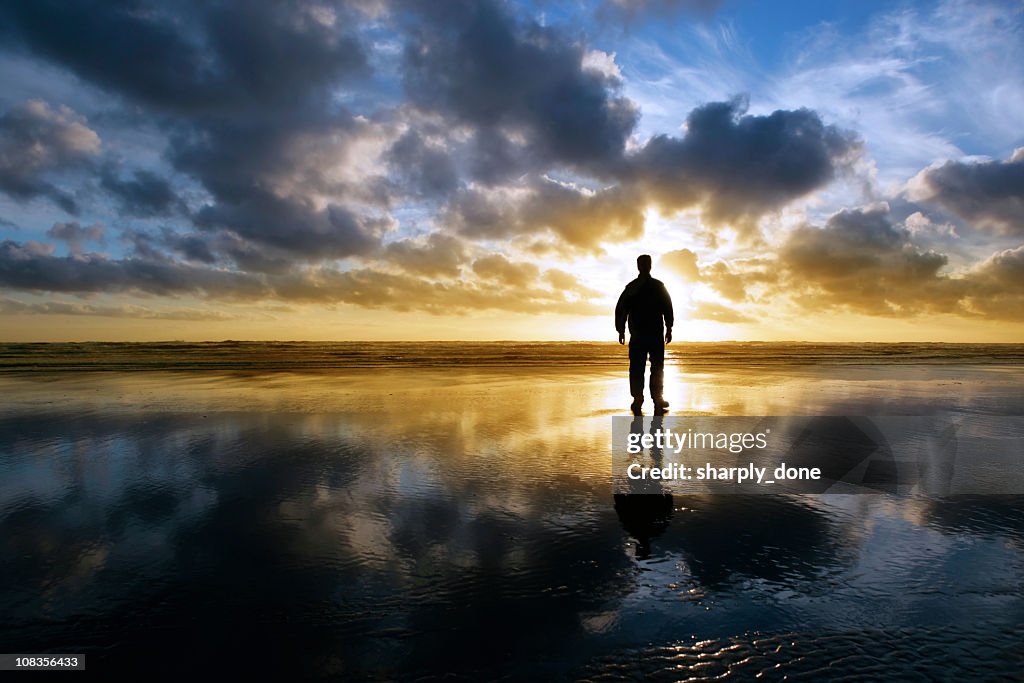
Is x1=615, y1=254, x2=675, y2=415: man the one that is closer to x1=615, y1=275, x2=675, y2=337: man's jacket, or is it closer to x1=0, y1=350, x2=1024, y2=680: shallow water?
x1=615, y1=275, x2=675, y2=337: man's jacket

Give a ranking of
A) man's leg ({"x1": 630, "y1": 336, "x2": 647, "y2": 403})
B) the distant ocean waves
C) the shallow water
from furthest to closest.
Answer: the distant ocean waves < man's leg ({"x1": 630, "y1": 336, "x2": 647, "y2": 403}) < the shallow water

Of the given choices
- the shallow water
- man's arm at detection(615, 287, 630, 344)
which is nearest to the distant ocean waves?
man's arm at detection(615, 287, 630, 344)

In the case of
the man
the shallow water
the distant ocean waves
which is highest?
the man

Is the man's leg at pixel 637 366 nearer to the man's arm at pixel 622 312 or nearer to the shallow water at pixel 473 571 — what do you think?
the man's arm at pixel 622 312

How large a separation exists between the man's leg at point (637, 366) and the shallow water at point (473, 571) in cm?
273

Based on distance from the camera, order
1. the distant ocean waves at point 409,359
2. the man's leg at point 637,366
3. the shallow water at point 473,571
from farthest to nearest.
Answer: the distant ocean waves at point 409,359
the man's leg at point 637,366
the shallow water at point 473,571

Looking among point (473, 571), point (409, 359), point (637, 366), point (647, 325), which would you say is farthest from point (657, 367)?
point (409, 359)

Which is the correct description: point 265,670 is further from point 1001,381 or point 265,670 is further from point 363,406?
point 1001,381

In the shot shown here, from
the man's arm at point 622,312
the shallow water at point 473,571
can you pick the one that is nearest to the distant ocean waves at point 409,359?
the man's arm at point 622,312

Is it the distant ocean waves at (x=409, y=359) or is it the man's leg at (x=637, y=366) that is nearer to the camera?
the man's leg at (x=637, y=366)

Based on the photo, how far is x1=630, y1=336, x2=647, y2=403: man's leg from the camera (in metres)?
9.20

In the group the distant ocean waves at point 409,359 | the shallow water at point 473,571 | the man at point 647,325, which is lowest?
the shallow water at point 473,571

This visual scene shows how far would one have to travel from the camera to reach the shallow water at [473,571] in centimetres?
238

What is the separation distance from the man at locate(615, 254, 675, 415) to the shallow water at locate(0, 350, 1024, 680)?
9.20 ft
